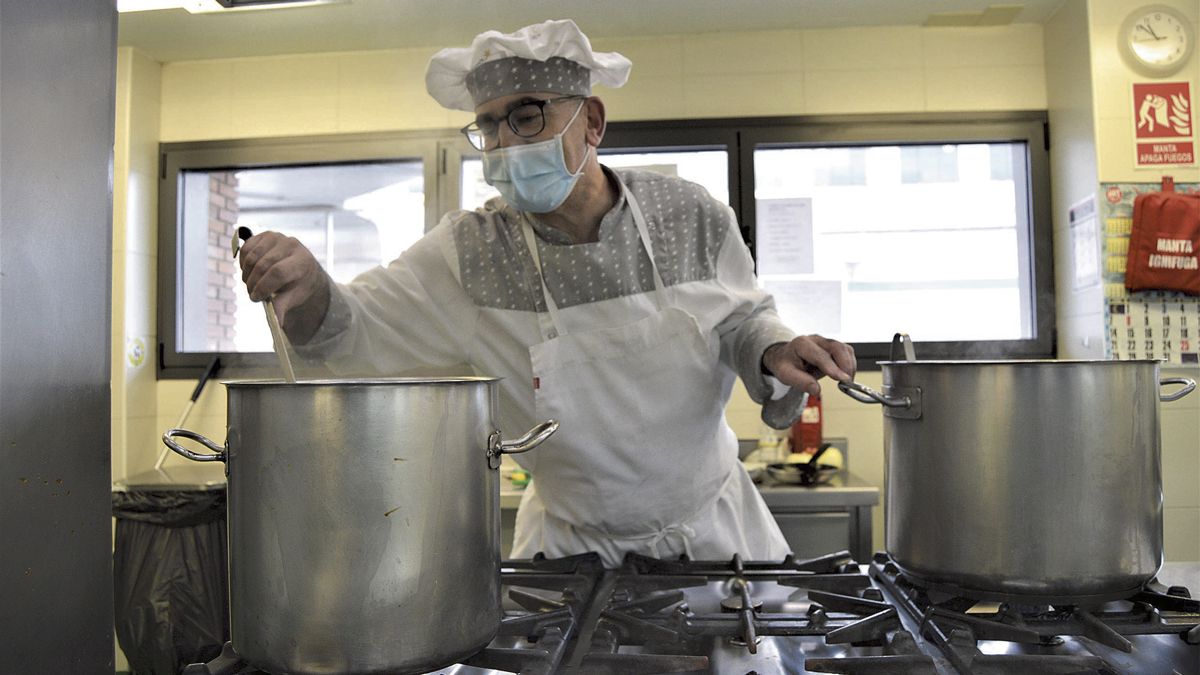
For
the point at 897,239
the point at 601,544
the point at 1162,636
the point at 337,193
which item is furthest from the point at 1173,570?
the point at 337,193

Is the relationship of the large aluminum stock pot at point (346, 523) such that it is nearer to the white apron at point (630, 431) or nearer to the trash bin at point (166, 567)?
the white apron at point (630, 431)

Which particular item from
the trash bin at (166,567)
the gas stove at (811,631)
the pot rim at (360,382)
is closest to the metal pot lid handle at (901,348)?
the gas stove at (811,631)

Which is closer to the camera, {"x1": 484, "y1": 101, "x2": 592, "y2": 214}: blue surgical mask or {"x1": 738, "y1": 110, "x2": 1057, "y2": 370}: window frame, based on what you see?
{"x1": 484, "y1": 101, "x2": 592, "y2": 214}: blue surgical mask

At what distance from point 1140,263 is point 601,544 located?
1.97m

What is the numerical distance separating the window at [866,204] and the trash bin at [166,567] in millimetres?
1204

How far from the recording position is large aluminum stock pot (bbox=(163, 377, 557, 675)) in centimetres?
55

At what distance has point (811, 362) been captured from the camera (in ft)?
3.22

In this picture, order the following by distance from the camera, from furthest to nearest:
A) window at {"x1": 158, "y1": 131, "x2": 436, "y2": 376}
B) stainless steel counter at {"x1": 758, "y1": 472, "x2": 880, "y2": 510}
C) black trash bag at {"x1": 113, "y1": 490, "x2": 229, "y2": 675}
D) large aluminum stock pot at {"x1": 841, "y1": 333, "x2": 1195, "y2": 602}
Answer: window at {"x1": 158, "y1": 131, "x2": 436, "y2": 376}, stainless steel counter at {"x1": 758, "y1": 472, "x2": 880, "y2": 510}, black trash bag at {"x1": 113, "y1": 490, "x2": 229, "y2": 675}, large aluminum stock pot at {"x1": 841, "y1": 333, "x2": 1195, "y2": 602}

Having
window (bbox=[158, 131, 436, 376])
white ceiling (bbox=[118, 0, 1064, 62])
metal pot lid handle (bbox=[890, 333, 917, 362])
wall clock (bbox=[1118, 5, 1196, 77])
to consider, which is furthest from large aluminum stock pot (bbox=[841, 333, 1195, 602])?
Result: window (bbox=[158, 131, 436, 376])

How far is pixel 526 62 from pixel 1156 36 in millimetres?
2214

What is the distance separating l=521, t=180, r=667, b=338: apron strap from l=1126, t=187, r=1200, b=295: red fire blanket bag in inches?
71.7

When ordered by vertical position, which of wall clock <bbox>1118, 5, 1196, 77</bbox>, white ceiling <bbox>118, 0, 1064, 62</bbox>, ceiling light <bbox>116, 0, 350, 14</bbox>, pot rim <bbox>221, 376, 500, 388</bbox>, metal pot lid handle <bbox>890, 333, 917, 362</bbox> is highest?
white ceiling <bbox>118, 0, 1064, 62</bbox>

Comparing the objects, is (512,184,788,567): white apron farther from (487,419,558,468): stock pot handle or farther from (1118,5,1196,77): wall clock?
(1118,5,1196,77): wall clock

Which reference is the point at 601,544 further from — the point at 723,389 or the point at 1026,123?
the point at 1026,123
